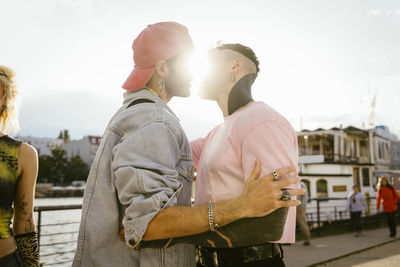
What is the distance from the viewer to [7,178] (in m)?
2.29

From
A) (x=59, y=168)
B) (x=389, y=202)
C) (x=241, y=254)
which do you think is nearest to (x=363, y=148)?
(x=389, y=202)

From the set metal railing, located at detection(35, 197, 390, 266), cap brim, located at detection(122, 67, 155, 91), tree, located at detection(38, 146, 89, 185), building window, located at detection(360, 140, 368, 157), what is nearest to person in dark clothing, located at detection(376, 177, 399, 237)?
metal railing, located at detection(35, 197, 390, 266)

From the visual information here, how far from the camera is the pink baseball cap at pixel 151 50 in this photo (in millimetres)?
1811

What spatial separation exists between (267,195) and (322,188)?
86.4 feet

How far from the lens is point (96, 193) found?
1.61 meters

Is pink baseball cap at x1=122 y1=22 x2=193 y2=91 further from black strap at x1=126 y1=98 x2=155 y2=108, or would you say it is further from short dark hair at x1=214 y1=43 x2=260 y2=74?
short dark hair at x1=214 y1=43 x2=260 y2=74

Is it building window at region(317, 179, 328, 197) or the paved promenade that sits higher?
the paved promenade

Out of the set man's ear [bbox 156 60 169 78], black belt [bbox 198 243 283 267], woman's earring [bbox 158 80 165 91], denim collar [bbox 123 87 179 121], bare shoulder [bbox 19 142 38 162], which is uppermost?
man's ear [bbox 156 60 169 78]

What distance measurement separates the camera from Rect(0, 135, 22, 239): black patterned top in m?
2.22

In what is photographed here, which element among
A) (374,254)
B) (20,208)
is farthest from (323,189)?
(20,208)

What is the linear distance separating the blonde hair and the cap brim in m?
1.29

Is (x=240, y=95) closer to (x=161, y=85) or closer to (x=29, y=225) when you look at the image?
(x=161, y=85)

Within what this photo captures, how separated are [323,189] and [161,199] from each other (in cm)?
2658

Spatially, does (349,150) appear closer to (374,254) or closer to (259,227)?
(374,254)
